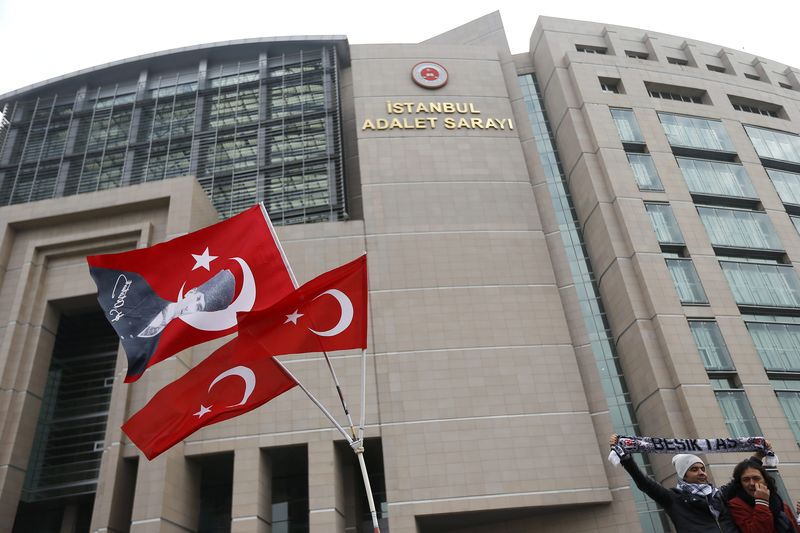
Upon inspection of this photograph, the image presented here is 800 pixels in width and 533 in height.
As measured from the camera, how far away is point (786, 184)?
40.1 meters

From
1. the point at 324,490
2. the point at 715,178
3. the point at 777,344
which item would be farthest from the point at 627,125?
the point at 324,490

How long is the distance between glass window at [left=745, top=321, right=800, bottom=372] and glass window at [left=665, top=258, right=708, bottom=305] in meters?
2.74

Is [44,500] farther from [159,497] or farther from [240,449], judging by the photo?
[240,449]

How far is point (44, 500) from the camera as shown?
30406mm

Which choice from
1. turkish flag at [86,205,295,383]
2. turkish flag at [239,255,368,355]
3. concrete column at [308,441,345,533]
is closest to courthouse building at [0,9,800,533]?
concrete column at [308,441,345,533]

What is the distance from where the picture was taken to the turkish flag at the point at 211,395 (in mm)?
12977

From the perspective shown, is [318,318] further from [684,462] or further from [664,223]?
[664,223]

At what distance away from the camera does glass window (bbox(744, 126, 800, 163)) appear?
41.3 meters

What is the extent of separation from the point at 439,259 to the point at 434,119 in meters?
10.1

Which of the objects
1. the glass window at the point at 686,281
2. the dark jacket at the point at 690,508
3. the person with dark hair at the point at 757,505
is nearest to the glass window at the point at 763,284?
the glass window at the point at 686,281

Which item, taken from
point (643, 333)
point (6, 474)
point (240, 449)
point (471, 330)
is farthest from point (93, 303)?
point (643, 333)

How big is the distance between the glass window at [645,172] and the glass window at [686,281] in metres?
4.91

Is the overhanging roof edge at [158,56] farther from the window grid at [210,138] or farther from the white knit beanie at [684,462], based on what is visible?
the white knit beanie at [684,462]

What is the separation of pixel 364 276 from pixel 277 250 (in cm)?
206
